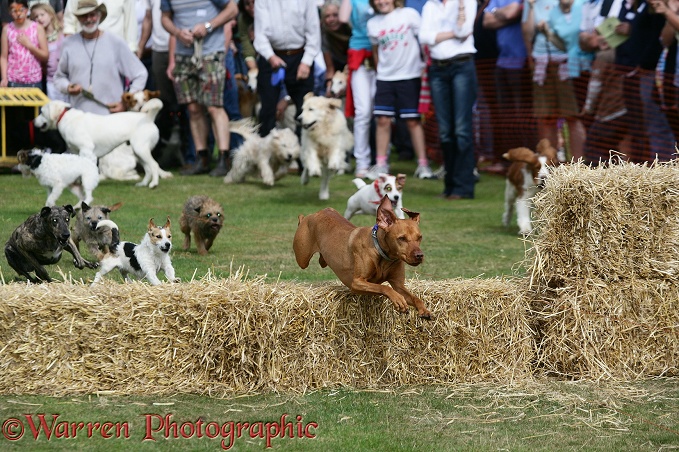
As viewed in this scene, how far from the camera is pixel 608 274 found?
664cm

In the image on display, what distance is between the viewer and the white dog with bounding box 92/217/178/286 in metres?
7.14

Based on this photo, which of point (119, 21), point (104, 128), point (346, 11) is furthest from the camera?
point (346, 11)

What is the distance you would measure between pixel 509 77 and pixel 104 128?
231 inches

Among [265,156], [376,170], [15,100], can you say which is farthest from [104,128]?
[376,170]

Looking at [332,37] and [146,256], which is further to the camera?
[332,37]

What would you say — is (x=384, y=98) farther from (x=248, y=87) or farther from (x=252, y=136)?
(x=248, y=87)

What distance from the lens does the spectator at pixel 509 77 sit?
15336mm

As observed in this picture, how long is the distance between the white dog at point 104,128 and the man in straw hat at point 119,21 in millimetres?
2181

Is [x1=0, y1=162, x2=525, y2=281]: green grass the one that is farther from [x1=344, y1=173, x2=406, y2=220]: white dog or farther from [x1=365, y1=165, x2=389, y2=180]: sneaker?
[x1=344, y1=173, x2=406, y2=220]: white dog

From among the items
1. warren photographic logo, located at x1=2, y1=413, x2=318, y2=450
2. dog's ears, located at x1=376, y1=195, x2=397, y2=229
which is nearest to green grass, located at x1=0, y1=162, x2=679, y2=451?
warren photographic logo, located at x1=2, y1=413, x2=318, y2=450

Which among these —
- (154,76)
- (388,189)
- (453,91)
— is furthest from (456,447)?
(154,76)

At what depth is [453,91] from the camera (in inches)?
538

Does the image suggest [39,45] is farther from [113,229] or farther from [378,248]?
[378,248]

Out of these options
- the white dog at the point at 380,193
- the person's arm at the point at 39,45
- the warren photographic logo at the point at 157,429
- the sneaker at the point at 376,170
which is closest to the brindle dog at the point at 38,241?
the warren photographic logo at the point at 157,429
